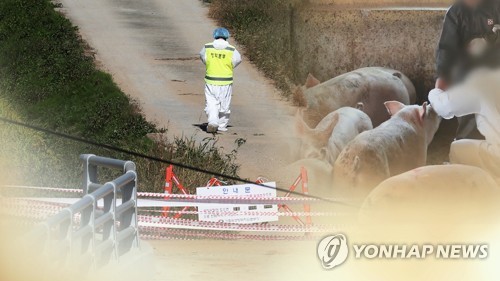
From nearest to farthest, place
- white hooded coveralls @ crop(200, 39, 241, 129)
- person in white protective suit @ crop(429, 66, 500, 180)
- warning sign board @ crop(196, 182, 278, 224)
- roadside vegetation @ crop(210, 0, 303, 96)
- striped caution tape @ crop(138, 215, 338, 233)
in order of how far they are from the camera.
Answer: person in white protective suit @ crop(429, 66, 500, 180)
striped caution tape @ crop(138, 215, 338, 233)
warning sign board @ crop(196, 182, 278, 224)
roadside vegetation @ crop(210, 0, 303, 96)
white hooded coveralls @ crop(200, 39, 241, 129)

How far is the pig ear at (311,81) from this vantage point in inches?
760

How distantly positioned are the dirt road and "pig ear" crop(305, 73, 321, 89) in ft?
2.83

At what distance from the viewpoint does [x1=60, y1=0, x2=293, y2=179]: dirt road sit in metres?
20.3

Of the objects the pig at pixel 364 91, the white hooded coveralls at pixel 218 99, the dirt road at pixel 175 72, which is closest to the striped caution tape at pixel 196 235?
the dirt road at pixel 175 72

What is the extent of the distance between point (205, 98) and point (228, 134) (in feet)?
2.83

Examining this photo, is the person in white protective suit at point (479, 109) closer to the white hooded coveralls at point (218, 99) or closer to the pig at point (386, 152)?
the pig at point (386, 152)

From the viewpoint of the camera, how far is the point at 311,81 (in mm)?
19344

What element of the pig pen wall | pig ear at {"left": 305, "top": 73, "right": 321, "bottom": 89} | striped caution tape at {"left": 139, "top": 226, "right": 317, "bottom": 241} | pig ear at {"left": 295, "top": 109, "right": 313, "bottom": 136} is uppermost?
the pig pen wall

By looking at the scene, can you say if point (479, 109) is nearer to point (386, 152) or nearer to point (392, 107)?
point (392, 107)

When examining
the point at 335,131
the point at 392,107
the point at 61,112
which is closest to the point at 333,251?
the point at 335,131

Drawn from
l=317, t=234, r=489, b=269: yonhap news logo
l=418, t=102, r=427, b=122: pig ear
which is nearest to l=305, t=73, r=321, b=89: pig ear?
l=418, t=102, r=427, b=122: pig ear

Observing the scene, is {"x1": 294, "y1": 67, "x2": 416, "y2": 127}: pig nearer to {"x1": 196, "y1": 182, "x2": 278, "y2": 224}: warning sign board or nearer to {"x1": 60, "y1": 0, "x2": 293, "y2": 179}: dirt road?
{"x1": 60, "y1": 0, "x2": 293, "y2": 179}: dirt road

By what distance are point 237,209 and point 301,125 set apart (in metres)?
1.66

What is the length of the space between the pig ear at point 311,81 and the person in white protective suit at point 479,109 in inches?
62.9
